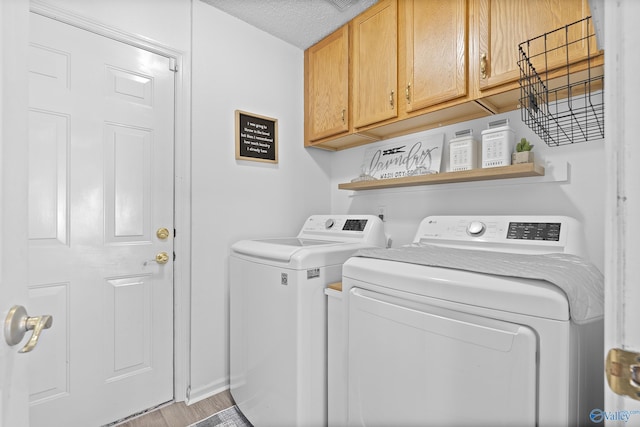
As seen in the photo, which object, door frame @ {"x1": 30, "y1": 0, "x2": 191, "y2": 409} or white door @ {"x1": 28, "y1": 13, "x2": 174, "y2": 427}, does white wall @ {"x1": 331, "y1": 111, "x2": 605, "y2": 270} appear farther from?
white door @ {"x1": 28, "y1": 13, "x2": 174, "y2": 427}

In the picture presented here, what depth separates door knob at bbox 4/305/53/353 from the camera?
20.4 inches

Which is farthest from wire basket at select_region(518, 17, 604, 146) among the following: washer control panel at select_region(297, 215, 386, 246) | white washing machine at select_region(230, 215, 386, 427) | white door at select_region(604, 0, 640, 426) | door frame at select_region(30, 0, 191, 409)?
door frame at select_region(30, 0, 191, 409)

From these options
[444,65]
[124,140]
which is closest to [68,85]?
[124,140]

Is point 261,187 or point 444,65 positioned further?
point 261,187

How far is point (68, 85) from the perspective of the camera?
145 cm

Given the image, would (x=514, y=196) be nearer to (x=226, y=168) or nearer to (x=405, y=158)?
(x=405, y=158)

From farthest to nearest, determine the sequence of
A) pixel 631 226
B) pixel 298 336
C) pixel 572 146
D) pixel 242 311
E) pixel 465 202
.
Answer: pixel 465 202 → pixel 242 311 → pixel 572 146 → pixel 298 336 → pixel 631 226

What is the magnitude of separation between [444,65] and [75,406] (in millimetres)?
2507

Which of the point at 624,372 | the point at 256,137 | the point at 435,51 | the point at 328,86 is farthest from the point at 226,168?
the point at 624,372

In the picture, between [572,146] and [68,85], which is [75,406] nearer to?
[68,85]

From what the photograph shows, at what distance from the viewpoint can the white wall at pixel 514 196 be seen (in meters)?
1.31

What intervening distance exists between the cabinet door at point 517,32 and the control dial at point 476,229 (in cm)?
64

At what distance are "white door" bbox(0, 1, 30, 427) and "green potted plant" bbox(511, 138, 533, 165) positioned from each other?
1.72 meters

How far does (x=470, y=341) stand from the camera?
78cm
